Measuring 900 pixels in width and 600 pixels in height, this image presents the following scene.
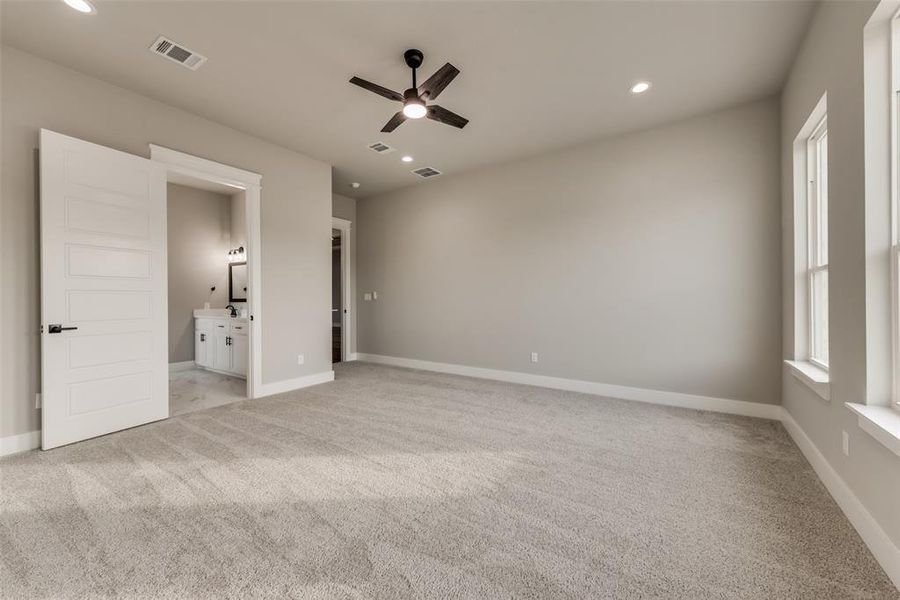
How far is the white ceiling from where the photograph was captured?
2400 millimetres

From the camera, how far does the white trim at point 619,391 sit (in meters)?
3.52

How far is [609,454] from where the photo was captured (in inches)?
107

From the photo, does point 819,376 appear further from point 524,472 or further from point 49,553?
point 49,553

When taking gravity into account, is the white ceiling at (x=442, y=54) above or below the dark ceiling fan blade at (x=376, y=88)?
above

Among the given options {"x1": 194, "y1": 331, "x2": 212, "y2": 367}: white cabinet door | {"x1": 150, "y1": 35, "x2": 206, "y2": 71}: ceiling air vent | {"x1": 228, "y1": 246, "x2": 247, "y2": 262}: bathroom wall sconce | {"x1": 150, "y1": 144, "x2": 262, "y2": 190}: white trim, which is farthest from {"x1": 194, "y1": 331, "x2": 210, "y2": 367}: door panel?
{"x1": 150, "y1": 35, "x2": 206, "y2": 71}: ceiling air vent

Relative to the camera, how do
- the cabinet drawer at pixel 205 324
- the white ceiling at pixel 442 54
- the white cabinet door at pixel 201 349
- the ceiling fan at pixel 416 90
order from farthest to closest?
the white cabinet door at pixel 201 349, the cabinet drawer at pixel 205 324, the ceiling fan at pixel 416 90, the white ceiling at pixel 442 54

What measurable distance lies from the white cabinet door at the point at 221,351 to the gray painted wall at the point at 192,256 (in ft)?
2.66

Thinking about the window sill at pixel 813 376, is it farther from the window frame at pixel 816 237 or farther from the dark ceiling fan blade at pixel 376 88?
the dark ceiling fan blade at pixel 376 88

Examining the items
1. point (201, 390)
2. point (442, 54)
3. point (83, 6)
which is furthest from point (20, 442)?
point (442, 54)

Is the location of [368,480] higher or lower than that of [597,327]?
lower

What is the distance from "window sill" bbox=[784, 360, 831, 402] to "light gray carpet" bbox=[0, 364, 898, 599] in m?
0.55

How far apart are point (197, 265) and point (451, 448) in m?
5.79

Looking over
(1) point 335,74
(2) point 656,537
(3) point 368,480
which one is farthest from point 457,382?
(1) point 335,74

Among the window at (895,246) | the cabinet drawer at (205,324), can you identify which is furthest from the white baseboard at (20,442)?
the window at (895,246)
